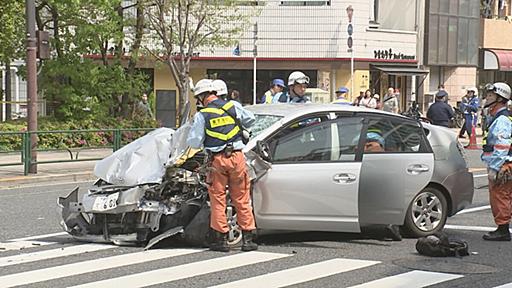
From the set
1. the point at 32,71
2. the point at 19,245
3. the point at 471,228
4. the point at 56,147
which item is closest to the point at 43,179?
the point at 56,147

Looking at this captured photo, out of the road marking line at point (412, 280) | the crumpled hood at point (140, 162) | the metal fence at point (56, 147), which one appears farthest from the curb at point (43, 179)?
the road marking line at point (412, 280)

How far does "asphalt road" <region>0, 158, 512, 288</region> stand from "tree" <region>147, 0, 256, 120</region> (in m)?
14.7

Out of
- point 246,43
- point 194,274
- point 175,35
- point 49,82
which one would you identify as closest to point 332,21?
point 246,43

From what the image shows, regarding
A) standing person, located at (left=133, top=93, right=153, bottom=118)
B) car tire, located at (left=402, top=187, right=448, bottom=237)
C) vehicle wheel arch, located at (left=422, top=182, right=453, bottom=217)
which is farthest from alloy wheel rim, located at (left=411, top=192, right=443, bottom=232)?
standing person, located at (left=133, top=93, right=153, bottom=118)

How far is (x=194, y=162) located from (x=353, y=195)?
1.72 metres

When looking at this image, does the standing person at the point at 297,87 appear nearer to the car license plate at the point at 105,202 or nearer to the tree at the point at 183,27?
the car license plate at the point at 105,202

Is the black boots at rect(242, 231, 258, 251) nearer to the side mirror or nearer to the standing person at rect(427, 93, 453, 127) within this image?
the side mirror

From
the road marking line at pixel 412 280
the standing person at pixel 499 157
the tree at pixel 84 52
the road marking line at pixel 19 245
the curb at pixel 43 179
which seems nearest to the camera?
the road marking line at pixel 412 280

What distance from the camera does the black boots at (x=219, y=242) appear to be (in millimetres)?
8547

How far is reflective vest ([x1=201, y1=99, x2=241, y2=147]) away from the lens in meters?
8.34

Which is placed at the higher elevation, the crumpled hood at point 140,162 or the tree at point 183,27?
the tree at point 183,27

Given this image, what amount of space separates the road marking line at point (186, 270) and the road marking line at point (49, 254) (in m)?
1.31

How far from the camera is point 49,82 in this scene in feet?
78.9

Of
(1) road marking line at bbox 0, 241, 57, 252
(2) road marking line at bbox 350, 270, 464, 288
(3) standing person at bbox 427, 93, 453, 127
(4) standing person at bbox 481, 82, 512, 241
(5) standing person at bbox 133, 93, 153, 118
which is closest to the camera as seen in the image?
(2) road marking line at bbox 350, 270, 464, 288
